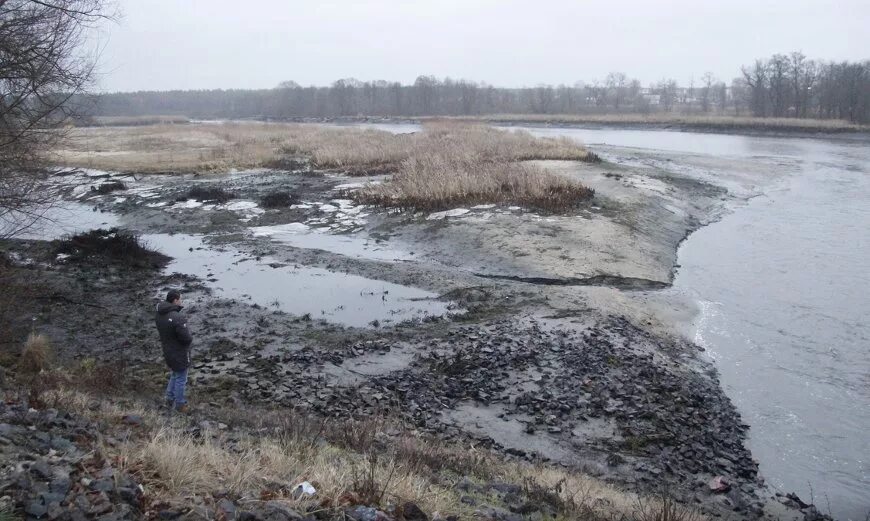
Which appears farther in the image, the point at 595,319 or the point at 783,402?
the point at 595,319

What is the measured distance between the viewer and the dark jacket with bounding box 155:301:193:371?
7.83m

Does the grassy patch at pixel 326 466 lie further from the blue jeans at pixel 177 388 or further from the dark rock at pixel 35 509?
the dark rock at pixel 35 509

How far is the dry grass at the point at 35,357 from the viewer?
8930mm

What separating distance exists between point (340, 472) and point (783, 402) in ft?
24.3

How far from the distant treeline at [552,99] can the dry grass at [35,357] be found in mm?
75547

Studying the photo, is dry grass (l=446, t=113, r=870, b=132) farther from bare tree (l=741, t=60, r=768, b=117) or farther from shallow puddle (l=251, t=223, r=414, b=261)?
shallow puddle (l=251, t=223, r=414, b=261)

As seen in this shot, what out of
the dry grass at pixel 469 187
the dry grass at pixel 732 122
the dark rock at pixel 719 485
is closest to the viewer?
the dark rock at pixel 719 485

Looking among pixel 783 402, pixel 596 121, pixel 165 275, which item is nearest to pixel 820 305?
Result: pixel 783 402

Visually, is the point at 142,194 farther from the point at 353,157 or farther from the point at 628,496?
the point at 628,496

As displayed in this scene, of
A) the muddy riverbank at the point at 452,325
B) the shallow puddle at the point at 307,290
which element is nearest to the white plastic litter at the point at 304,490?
the muddy riverbank at the point at 452,325

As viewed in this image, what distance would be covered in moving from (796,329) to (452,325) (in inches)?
266

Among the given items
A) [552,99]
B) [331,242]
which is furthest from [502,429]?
[552,99]

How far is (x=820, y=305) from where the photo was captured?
Result: 13.8 metres

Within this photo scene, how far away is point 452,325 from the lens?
472 inches
